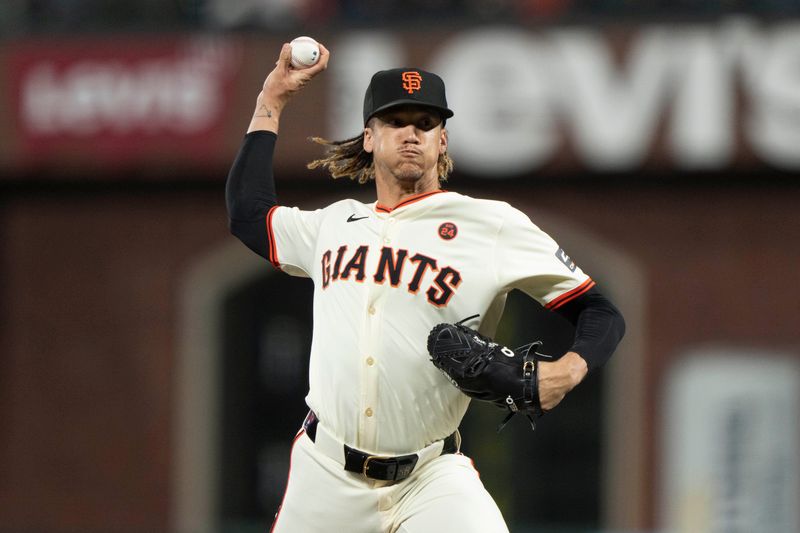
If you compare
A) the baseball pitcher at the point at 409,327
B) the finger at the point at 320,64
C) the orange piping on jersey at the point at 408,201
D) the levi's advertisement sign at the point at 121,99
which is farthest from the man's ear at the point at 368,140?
the levi's advertisement sign at the point at 121,99

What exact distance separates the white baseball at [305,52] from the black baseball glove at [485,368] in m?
1.14

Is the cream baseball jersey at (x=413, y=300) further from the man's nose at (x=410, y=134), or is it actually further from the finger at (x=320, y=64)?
the finger at (x=320, y=64)

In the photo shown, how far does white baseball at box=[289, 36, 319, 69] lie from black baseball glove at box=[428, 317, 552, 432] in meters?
1.14

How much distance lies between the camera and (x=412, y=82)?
4238 mm

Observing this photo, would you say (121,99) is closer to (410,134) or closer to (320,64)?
(320,64)

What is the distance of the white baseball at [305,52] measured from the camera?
459cm

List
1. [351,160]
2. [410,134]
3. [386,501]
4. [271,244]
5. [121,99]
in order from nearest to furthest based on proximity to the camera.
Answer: [386,501] → [410,134] → [271,244] → [351,160] → [121,99]

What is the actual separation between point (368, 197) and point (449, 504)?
8.02m

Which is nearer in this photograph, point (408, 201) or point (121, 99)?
point (408, 201)

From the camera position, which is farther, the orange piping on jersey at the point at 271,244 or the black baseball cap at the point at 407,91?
the orange piping on jersey at the point at 271,244

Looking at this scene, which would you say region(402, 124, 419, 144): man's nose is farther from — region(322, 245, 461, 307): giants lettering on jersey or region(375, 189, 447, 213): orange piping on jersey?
region(322, 245, 461, 307): giants lettering on jersey

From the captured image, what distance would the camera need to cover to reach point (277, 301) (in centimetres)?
1262

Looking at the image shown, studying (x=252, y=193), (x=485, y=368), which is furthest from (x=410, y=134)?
(x=485, y=368)

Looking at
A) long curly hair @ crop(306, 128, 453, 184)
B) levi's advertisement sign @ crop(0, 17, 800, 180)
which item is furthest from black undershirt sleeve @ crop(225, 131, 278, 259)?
levi's advertisement sign @ crop(0, 17, 800, 180)
